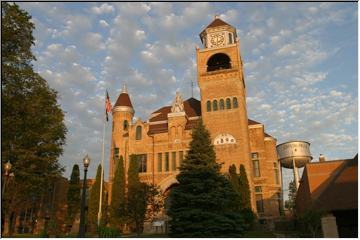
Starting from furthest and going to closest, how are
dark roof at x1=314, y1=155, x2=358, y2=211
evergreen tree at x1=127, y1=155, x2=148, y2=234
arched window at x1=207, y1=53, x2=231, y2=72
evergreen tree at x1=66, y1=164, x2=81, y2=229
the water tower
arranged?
the water tower < arched window at x1=207, y1=53, x2=231, y2=72 < evergreen tree at x1=66, y1=164, x2=81, y2=229 < evergreen tree at x1=127, y1=155, x2=148, y2=234 < dark roof at x1=314, y1=155, x2=358, y2=211

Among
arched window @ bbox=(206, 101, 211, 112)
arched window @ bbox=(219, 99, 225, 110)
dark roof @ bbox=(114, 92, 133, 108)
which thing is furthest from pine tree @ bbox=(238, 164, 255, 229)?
dark roof @ bbox=(114, 92, 133, 108)

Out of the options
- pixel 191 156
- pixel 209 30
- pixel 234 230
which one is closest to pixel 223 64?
pixel 209 30

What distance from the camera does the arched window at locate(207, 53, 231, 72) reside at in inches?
1879

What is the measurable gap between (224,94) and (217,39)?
8.66 meters

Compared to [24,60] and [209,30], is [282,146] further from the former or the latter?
[24,60]

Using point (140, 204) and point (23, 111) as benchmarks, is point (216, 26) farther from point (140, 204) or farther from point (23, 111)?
point (23, 111)

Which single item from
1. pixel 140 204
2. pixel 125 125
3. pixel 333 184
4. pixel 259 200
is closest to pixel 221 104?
pixel 259 200

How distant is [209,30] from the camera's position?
47312 millimetres

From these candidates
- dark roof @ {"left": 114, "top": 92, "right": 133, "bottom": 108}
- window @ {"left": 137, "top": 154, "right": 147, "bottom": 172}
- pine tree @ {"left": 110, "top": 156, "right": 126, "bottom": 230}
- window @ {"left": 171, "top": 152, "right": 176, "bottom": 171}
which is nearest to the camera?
pine tree @ {"left": 110, "top": 156, "right": 126, "bottom": 230}

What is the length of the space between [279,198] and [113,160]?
71.7 feet

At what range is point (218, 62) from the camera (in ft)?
159

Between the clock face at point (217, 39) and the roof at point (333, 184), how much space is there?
24.5 metres

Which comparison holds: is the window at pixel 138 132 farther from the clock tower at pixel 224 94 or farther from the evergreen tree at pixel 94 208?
the clock tower at pixel 224 94

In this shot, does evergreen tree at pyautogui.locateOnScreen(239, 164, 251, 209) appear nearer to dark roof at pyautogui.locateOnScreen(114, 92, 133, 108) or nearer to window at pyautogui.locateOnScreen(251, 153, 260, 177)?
window at pyautogui.locateOnScreen(251, 153, 260, 177)
